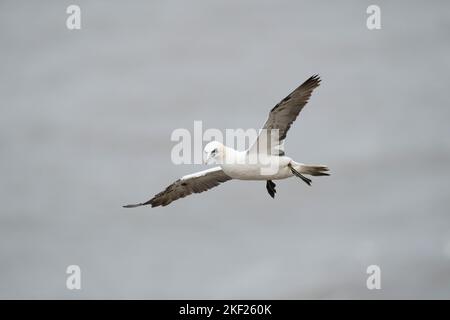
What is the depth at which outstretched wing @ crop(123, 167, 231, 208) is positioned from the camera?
13281 millimetres

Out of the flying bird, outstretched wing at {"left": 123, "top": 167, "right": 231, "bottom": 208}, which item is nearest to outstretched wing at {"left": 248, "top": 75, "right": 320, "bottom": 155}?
the flying bird

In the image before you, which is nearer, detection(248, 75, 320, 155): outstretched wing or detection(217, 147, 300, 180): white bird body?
detection(248, 75, 320, 155): outstretched wing

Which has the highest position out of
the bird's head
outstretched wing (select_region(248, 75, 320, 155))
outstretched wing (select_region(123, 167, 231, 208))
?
outstretched wing (select_region(248, 75, 320, 155))

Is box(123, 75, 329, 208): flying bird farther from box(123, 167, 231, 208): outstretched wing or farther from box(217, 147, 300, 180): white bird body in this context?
box(123, 167, 231, 208): outstretched wing

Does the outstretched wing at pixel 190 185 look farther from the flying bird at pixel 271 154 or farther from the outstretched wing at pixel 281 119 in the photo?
the outstretched wing at pixel 281 119

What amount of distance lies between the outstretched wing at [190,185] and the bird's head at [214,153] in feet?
3.13

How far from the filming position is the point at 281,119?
39.6ft

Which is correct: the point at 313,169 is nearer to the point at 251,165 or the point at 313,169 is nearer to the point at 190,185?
the point at 251,165

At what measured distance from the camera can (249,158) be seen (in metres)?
12.3

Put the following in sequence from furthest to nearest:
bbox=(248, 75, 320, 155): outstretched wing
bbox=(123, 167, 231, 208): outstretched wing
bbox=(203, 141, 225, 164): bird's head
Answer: bbox=(123, 167, 231, 208): outstretched wing < bbox=(203, 141, 225, 164): bird's head < bbox=(248, 75, 320, 155): outstretched wing

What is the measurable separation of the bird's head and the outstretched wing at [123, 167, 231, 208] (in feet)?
3.13

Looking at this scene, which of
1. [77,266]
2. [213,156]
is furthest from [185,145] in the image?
[77,266]

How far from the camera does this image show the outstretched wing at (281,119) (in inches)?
466
